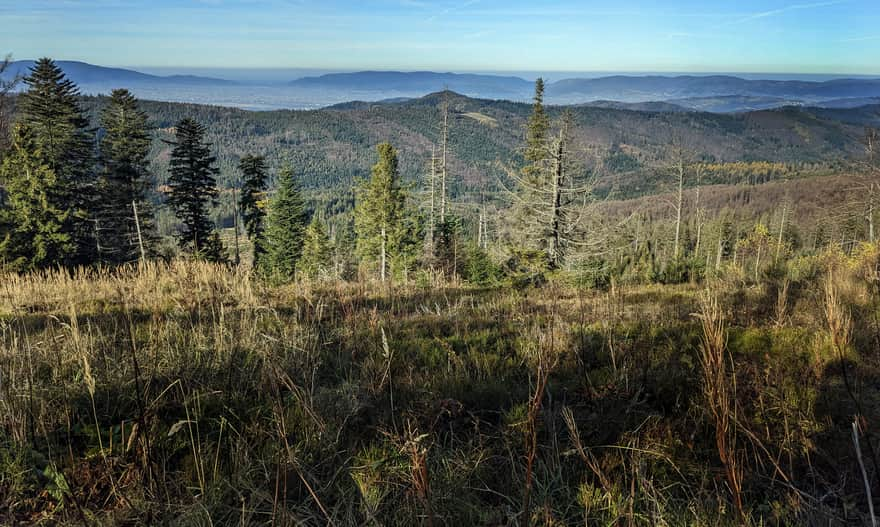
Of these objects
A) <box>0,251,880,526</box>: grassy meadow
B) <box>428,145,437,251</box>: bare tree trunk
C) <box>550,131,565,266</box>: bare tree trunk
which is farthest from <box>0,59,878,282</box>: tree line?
<box>0,251,880,526</box>: grassy meadow

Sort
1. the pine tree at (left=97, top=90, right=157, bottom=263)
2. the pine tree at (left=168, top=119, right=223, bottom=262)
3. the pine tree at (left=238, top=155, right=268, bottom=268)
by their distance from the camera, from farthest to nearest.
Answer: the pine tree at (left=238, top=155, right=268, bottom=268) < the pine tree at (left=97, top=90, right=157, bottom=263) < the pine tree at (left=168, top=119, right=223, bottom=262)

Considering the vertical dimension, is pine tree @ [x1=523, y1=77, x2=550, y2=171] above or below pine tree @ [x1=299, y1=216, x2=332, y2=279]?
above

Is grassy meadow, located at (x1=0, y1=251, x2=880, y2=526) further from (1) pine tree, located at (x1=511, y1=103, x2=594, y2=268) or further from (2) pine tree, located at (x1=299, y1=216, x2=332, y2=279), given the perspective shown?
(2) pine tree, located at (x1=299, y1=216, x2=332, y2=279)

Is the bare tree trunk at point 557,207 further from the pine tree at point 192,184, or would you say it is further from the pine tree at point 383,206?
the pine tree at point 192,184

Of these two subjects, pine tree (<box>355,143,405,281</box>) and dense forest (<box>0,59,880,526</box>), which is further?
pine tree (<box>355,143,405,281</box>)

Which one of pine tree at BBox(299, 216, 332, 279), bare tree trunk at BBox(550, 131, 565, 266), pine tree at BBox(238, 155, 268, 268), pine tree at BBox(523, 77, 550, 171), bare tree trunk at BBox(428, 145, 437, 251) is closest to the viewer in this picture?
bare tree trunk at BBox(550, 131, 565, 266)

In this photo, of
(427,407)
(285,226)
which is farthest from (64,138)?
(427,407)

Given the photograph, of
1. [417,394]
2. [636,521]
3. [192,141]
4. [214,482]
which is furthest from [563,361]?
[192,141]

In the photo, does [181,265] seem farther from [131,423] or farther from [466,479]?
[466,479]

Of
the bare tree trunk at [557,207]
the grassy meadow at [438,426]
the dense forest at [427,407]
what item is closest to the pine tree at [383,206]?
the bare tree trunk at [557,207]

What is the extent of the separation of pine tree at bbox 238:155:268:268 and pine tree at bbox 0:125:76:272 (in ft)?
33.0

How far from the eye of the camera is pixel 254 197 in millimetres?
33719

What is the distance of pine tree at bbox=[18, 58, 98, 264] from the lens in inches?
971

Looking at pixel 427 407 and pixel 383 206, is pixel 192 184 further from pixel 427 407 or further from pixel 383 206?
pixel 427 407
